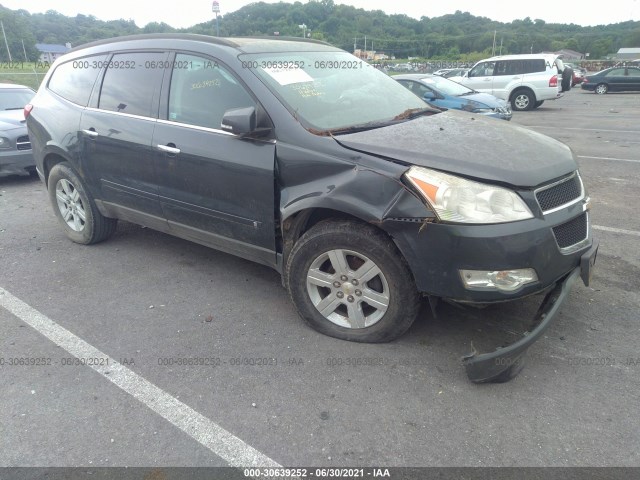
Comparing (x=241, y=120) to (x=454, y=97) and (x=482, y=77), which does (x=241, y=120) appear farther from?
(x=482, y=77)

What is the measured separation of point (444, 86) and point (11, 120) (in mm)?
9006

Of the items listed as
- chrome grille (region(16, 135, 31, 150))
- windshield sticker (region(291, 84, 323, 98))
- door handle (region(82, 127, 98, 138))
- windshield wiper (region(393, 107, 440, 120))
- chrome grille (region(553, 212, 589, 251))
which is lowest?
chrome grille (region(16, 135, 31, 150))

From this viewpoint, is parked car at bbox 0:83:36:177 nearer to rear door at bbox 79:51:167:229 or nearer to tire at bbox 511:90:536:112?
rear door at bbox 79:51:167:229

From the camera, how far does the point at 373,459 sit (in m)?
2.22

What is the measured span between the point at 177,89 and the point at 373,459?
286 centimetres

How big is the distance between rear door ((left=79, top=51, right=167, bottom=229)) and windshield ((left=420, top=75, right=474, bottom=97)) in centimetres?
878

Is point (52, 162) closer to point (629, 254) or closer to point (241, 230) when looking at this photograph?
point (241, 230)

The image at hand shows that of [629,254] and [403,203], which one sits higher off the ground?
[403,203]

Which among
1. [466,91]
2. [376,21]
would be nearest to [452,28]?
[376,21]

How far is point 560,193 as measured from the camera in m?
2.75

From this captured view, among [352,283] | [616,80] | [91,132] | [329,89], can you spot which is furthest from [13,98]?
[616,80]

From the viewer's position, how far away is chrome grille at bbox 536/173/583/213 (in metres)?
2.63

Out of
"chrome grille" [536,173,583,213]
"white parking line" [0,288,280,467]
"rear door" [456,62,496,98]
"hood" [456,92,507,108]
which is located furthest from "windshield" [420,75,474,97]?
"white parking line" [0,288,280,467]

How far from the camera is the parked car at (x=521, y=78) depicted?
1684cm
